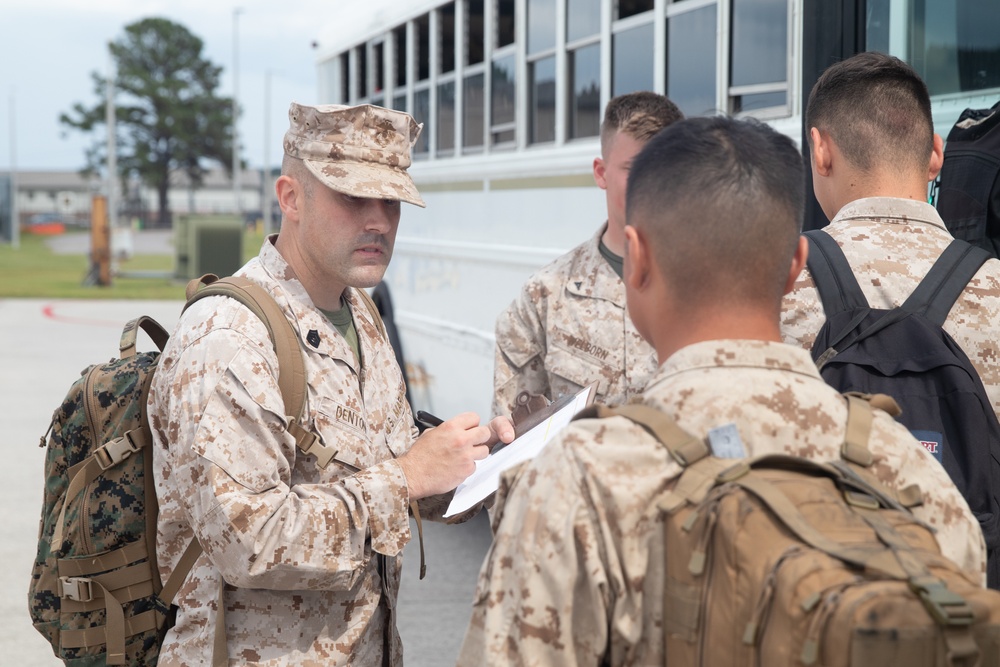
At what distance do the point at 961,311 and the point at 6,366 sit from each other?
12.7m

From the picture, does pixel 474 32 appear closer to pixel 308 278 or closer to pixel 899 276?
pixel 308 278

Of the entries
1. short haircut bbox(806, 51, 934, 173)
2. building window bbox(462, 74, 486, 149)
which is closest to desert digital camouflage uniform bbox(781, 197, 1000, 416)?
short haircut bbox(806, 51, 934, 173)

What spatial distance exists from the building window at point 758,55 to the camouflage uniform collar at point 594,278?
111 centimetres

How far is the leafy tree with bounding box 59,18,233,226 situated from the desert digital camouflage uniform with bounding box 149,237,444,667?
78192 millimetres

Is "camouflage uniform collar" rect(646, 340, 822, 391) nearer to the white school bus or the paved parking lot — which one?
the white school bus

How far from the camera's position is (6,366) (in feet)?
43.0

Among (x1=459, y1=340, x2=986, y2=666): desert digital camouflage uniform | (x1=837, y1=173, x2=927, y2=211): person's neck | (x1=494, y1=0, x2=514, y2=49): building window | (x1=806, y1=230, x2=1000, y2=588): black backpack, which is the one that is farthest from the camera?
(x1=494, y1=0, x2=514, y2=49): building window

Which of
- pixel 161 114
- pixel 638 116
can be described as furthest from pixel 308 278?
pixel 161 114

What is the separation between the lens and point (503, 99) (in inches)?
244

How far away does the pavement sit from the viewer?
5117 millimetres

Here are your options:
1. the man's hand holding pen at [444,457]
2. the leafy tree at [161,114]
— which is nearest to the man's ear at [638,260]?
the man's hand holding pen at [444,457]

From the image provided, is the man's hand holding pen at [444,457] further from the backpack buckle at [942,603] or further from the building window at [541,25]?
the building window at [541,25]

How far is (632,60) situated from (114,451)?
3.21m

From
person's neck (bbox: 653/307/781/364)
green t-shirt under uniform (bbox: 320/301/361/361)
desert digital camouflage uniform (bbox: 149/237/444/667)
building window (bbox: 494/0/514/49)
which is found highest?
building window (bbox: 494/0/514/49)
